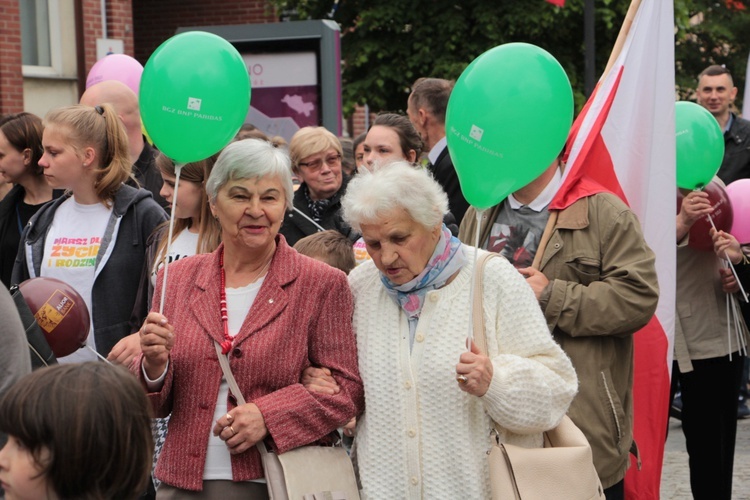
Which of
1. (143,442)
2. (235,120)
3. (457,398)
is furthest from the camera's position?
(235,120)

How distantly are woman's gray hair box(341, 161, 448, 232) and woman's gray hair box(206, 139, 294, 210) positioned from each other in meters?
0.26

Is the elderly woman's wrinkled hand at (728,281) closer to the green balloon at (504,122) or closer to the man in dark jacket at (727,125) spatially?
the man in dark jacket at (727,125)

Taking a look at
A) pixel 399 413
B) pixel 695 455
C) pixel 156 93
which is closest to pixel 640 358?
pixel 695 455

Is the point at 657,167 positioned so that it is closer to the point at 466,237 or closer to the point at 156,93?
the point at 466,237

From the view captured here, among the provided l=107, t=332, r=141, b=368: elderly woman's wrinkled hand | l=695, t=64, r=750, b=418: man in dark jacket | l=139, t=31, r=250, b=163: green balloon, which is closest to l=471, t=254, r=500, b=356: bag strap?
l=139, t=31, r=250, b=163: green balloon

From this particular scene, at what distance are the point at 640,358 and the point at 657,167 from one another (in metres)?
0.83

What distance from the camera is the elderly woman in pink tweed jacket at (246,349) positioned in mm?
3699

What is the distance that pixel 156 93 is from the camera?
14.8ft

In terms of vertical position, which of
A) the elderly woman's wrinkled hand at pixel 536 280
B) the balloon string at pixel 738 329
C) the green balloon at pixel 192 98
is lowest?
the balloon string at pixel 738 329

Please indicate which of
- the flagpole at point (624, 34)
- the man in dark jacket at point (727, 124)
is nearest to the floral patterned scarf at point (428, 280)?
the flagpole at point (624, 34)

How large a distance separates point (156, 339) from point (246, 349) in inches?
11.1

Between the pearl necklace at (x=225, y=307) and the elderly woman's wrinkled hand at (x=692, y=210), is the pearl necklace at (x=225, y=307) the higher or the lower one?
the higher one

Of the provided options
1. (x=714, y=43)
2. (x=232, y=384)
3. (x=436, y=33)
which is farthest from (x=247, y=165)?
(x=714, y=43)

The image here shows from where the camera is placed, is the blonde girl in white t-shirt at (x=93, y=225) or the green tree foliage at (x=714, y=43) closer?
the blonde girl in white t-shirt at (x=93, y=225)
